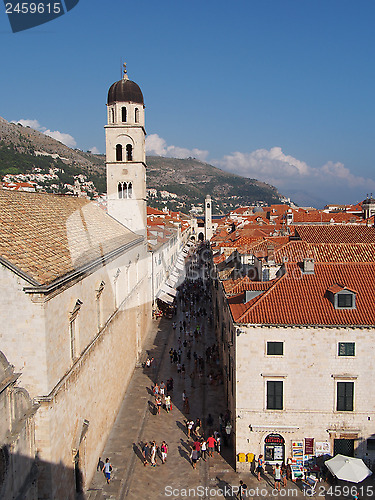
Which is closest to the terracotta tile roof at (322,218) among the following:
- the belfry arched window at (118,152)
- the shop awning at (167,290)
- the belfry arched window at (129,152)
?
the shop awning at (167,290)

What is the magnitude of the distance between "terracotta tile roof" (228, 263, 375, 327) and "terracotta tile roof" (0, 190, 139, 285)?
7413mm

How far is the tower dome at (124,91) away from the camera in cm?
3662

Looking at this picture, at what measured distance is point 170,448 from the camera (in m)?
21.5

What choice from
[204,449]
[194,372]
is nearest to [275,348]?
[204,449]

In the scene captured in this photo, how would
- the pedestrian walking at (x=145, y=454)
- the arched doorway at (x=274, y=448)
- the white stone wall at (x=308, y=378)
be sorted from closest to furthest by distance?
the white stone wall at (x=308, y=378), the arched doorway at (x=274, y=448), the pedestrian walking at (x=145, y=454)

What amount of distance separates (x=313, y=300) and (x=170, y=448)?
9726mm

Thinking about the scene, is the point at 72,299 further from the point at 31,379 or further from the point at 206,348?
the point at 206,348

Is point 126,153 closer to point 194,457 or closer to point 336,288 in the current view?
point 336,288

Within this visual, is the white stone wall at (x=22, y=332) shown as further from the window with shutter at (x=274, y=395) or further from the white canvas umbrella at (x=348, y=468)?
the white canvas umbrella at (x=348, y=468)

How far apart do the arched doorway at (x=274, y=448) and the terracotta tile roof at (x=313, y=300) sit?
4962 millimetres

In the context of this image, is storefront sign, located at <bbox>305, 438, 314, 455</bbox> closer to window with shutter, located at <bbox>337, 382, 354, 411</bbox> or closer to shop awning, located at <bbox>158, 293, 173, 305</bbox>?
window with shutter, located at <bbox>337, 382, 354, 411</bbox>

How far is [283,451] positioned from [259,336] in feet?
16.4

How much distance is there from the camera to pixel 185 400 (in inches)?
996

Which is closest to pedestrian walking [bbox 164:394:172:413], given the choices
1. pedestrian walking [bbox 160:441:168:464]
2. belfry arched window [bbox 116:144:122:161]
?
pedestrian walking [bbox 160:441:168:464]
